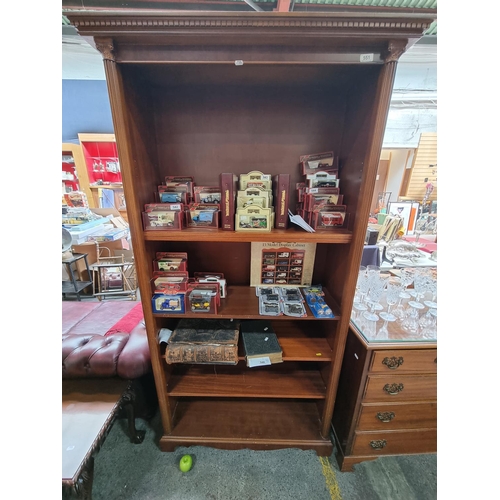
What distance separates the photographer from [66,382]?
1.24 metres

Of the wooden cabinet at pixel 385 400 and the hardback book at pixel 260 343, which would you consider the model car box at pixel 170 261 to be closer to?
the hardback book at pixel 260 343

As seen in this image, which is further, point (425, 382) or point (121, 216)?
point (121, 216)

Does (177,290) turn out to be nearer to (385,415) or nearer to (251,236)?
(251,236)

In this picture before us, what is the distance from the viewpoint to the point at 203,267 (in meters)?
1.27

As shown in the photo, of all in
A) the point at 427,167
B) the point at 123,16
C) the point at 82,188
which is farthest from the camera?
the point at 82,188

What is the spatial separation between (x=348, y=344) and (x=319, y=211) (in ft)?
2.54

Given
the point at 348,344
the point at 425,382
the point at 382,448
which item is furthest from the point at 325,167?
the point at 382,448

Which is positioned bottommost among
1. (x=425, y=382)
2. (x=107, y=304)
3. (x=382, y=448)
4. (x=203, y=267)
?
(x=382, y=448)

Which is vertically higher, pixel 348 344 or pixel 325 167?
pixel 325 167

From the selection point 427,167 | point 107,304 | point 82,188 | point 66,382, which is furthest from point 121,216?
point 427,167

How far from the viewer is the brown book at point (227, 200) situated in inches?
35.2

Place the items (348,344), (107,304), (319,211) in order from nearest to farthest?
(319,211), (348,344), (107,304)

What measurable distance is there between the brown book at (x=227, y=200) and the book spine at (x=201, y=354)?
0.60 metres

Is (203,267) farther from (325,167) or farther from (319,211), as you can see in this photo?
(325,167)
